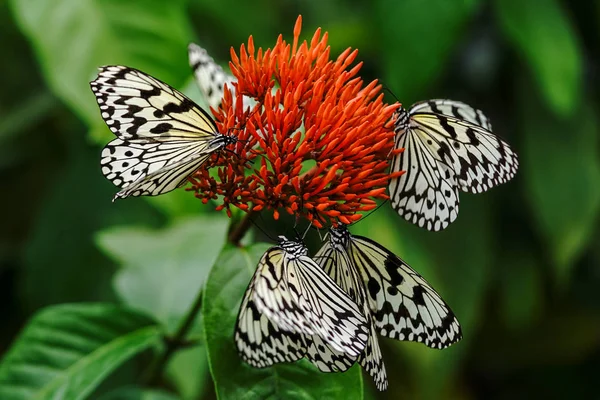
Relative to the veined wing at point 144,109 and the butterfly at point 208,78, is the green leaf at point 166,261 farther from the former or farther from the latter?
the veined wing at point 144,109

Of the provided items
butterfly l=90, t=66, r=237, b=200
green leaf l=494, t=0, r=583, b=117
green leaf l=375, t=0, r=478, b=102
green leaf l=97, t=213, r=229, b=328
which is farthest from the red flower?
green leaf l=494, t=0, r=583, b=117

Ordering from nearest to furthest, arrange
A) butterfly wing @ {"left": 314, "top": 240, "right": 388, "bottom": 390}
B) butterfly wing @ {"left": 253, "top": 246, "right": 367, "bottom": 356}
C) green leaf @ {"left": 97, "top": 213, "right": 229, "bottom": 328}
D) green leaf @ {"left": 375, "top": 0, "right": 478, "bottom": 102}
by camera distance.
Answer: butterfly wing @ {"left": 253, "top": 246, "right": 367, "bottom": 356} < butterfly wing @ {"left": 314, "top": 240, "right": 388, "bottom": 390} < green leaf @ {"left": 97, "top": 213, "right": 229, "bottom": 328} < green leaf @ {"left": 375, "top": 0, "right": 478, "bottom": 102}

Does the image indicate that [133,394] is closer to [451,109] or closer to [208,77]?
[208,77]

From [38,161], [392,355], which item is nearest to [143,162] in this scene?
[38,161]

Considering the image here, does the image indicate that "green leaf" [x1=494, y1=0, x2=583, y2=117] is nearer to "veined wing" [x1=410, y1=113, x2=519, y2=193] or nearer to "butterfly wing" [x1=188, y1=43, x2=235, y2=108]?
"veined wing" [x1=410, y1=113, x2=519, y2=193]

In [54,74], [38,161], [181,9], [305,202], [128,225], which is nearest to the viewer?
[305,202]

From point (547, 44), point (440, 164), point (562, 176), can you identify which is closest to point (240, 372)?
point (440, 164)

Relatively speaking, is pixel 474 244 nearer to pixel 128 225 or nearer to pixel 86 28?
pixel 128 225
